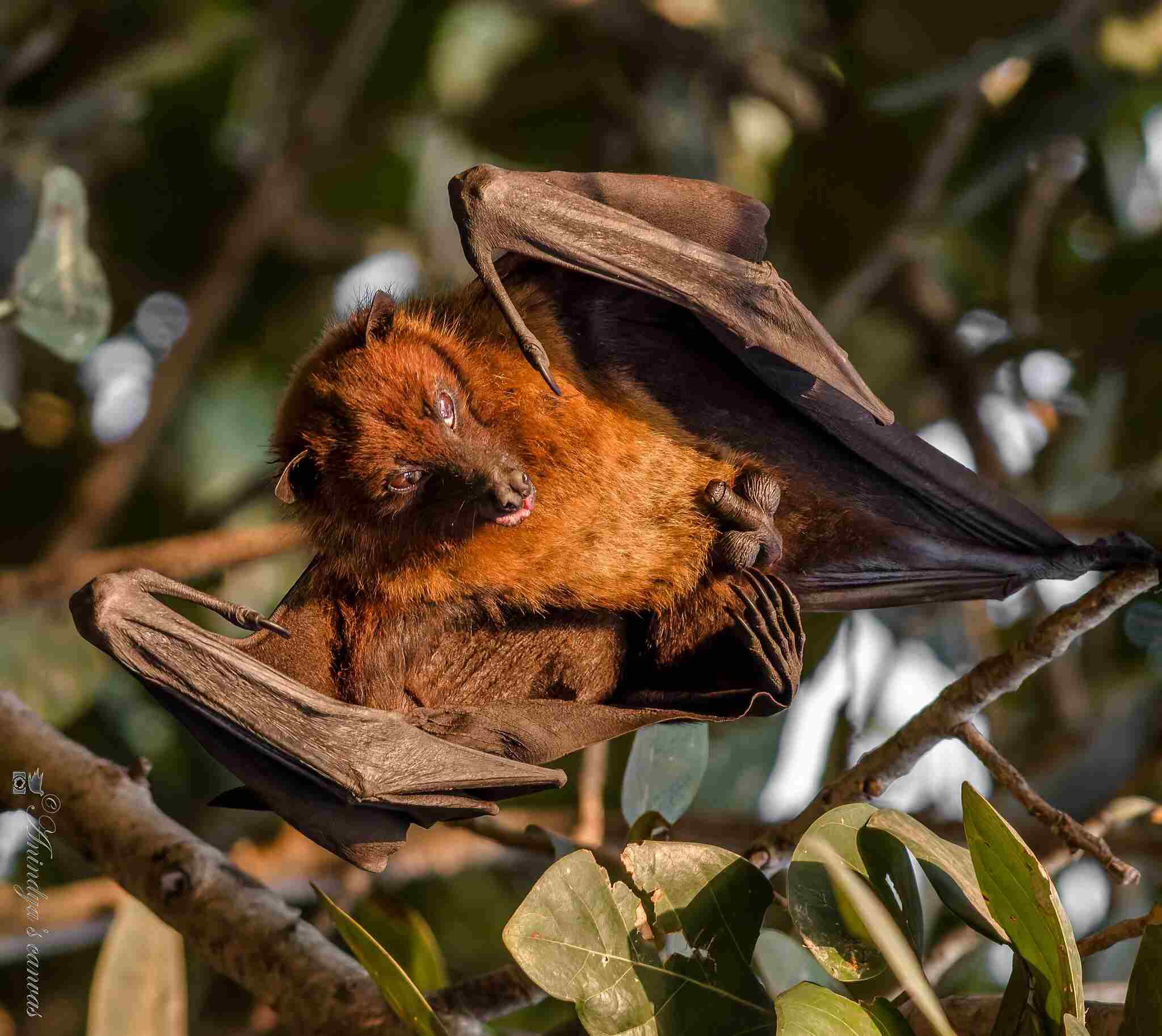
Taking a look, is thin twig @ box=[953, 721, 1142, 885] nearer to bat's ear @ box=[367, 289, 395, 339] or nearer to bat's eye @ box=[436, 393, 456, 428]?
bat's eye @ box=[436, 393, 456, 428]

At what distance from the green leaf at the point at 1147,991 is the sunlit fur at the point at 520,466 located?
3.39 ft

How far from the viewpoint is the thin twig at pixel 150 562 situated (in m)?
3.36

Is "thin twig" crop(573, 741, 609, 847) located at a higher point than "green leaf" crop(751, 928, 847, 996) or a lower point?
lower

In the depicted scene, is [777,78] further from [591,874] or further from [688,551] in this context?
[591,874]

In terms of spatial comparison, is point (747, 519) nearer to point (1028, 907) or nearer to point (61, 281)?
point (1028, 907)

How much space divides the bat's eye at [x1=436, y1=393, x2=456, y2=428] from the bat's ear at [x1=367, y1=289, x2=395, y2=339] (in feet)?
0.73

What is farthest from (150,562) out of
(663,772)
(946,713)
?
(946,713)

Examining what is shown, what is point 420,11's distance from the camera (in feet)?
15.8

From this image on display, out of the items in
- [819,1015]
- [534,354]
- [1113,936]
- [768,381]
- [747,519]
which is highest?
[534,354]

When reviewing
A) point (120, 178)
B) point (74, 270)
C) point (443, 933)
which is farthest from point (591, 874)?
point (120, 178)

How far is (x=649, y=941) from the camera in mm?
1803

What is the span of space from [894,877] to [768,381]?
38.2 inches

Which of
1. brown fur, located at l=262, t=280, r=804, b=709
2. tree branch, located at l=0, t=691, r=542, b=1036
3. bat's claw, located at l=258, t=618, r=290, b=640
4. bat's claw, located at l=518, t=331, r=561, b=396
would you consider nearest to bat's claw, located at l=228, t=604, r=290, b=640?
bat's claw, located at l=258, t=618, r=290, b=640

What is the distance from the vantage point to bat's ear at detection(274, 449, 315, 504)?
7.74 ft
